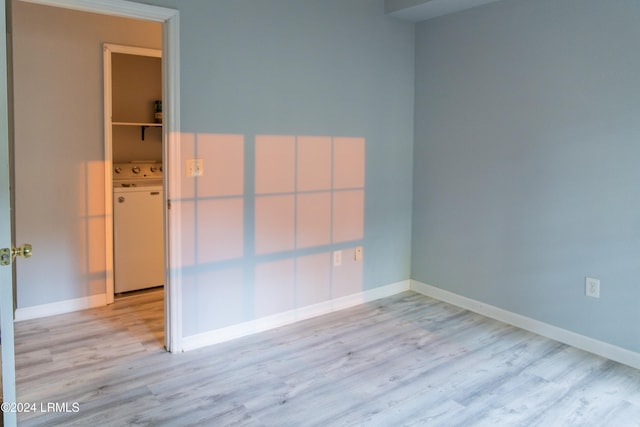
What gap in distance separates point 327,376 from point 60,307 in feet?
7.36

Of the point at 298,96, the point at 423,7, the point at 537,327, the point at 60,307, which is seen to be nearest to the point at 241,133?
the point at 298,96

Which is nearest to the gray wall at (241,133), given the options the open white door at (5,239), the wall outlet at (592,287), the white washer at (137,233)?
the white washer at (137,233)

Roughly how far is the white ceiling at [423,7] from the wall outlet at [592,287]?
2.04 metres

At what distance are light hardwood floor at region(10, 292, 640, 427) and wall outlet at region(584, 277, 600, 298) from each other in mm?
374

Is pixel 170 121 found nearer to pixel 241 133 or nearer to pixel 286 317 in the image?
pixel 241 133

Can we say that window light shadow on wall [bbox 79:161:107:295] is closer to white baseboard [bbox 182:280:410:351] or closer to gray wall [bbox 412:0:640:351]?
white baseboard [bbox 182:280:410:351]

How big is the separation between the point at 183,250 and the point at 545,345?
2.42 meters

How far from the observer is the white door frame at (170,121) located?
271 cm

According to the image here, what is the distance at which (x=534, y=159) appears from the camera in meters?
3.32

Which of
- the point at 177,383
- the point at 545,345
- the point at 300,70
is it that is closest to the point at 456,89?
the point at 300,70

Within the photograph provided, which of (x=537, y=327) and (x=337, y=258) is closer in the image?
(x=537, y=327)

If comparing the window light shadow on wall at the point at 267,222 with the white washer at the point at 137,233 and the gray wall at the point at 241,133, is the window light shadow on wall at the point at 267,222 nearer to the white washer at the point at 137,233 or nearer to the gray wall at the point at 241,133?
the gray wall at the point at 241,133

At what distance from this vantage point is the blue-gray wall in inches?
118

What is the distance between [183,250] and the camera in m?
3.00
